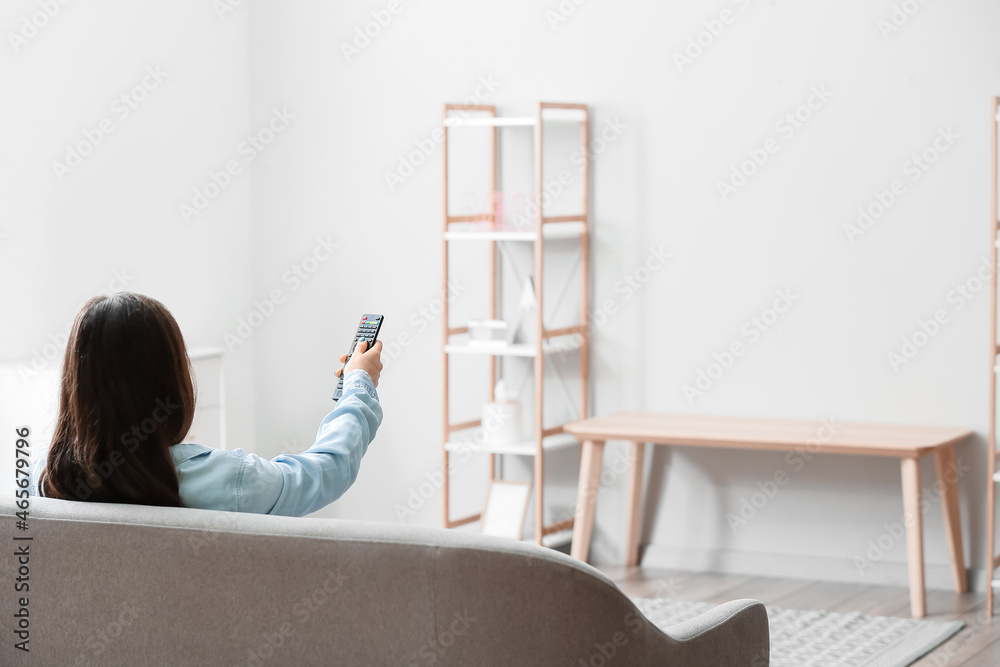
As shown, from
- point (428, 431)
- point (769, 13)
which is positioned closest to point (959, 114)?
point (769, 13)

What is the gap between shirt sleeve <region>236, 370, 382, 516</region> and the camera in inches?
65.7

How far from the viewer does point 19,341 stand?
3.99 metres

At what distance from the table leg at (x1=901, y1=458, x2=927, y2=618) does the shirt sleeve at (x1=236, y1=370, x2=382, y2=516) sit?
6.99ft

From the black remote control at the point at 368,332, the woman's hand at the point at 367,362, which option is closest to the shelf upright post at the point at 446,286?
the black remote control at the point at 368,332

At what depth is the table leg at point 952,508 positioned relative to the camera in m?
3.64

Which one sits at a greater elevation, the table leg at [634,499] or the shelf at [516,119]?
the shelf at [516,119]

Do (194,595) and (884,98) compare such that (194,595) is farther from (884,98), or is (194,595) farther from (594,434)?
(884,98)

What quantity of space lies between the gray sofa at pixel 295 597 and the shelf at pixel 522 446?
2482 millimetres

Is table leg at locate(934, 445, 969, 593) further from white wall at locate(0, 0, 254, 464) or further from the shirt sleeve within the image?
white wall at locate(0, 0, 254, 464)

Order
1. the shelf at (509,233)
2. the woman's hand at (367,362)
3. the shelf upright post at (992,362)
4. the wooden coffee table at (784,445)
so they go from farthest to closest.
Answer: the shelf at (509,233)
the wooden coffee table at (784,445)
the shelf upright post at (992,362)
the woman's hand at (367,362)

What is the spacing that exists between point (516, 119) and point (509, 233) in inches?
15.3

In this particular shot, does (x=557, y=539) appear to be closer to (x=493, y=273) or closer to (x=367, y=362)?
(x=493, y=273)

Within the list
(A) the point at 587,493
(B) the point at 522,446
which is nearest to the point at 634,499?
(A) the point at 587,493

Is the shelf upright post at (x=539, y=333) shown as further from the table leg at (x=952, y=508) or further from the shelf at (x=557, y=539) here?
the table leg at (x=952, y=508)
